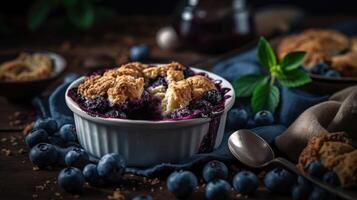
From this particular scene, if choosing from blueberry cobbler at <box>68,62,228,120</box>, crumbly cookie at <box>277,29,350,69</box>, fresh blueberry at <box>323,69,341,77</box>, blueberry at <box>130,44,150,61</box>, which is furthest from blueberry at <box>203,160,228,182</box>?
blueberry at <box>130,44,150,61</box>

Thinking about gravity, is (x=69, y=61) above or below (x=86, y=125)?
below

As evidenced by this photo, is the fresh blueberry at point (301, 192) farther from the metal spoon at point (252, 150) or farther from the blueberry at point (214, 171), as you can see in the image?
the blueberry at point (214, 171)

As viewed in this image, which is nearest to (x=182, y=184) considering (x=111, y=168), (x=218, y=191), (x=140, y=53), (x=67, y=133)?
(x=218, y=191)

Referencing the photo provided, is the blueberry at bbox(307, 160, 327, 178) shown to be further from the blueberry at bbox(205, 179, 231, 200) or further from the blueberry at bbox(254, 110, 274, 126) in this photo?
the blueberry at bbox(254, 110, 274, 126)

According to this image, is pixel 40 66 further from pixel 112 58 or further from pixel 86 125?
pixel 86 125

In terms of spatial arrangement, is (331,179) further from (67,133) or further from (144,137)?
(67,133)

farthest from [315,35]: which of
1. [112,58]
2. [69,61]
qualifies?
[69,61]

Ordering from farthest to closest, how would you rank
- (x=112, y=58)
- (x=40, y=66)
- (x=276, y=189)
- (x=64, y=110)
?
(x=112, y=58)
(x=40, y=66)
(x=64, y=110)
(x=276, y=189)
